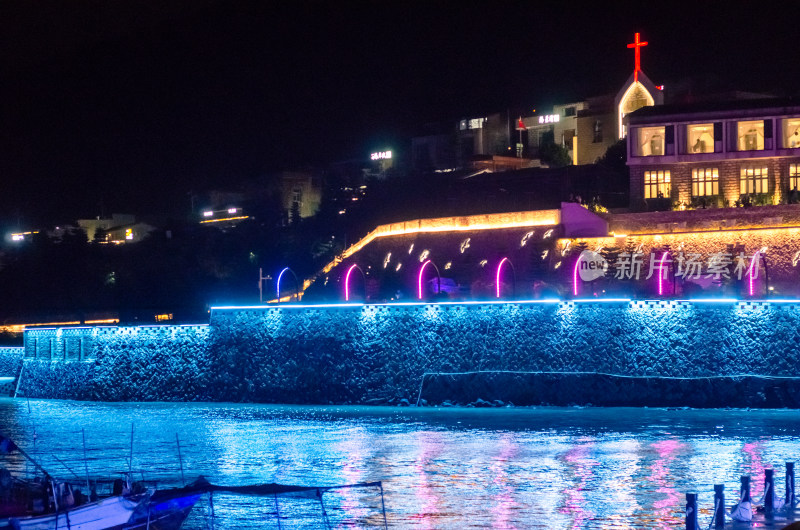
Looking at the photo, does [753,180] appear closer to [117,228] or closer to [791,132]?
[791,132]

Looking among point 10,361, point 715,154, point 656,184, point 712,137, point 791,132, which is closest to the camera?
point 791,132

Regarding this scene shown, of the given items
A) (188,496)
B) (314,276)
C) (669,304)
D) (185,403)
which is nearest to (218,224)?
(314,276)

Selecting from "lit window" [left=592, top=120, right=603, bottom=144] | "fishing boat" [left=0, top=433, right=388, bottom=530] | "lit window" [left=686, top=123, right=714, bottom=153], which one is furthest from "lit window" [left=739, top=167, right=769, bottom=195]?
"fishing boat" [left=0, top=433, right=388, bottom=530]

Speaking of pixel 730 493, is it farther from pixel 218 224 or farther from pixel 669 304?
pixel 218 224

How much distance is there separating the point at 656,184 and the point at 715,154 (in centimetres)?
326

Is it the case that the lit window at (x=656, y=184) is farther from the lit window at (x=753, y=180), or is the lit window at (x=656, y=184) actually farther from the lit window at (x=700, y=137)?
the lit window at (x=753, y=180)

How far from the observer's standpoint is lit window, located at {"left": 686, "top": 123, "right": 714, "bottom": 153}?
5212 centimetres

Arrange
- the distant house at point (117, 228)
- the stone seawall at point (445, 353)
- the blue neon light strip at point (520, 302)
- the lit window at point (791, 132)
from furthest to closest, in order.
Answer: the distant house at point (117, 228) → the lit window at point (791, 132) → the blue neon light strip at point (520, 302) → the stone seawall at point (445, 353)

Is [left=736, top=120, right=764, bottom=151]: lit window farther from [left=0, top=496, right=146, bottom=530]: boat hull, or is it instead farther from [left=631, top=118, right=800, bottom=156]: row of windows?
[left=0, top=496, right=146, bottom=530]: boat hull

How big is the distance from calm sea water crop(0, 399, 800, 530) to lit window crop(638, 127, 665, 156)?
20322 mm

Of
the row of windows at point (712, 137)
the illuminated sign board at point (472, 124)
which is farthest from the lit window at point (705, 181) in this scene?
the illuminated sign board at point (472, 124)

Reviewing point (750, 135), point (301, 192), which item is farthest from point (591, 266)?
point (301, 192)

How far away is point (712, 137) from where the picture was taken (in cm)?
5206

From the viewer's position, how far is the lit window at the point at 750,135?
51.1 m
